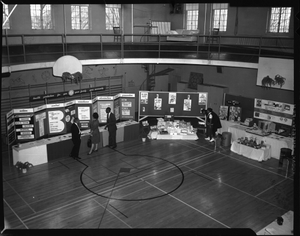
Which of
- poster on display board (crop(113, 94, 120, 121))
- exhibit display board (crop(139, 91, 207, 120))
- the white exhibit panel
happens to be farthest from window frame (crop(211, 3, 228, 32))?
the white exhibit panel

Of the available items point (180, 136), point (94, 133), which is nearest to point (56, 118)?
point (94, 133)

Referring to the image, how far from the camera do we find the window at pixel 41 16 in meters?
14.0

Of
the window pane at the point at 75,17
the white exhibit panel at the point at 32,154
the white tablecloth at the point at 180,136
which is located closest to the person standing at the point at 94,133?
the white exhibit panel at the point at 32,154

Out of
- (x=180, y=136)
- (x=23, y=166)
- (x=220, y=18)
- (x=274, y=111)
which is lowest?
(x=23, y=166)

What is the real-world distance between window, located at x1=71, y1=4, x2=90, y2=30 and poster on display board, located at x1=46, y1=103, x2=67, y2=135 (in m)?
4.71

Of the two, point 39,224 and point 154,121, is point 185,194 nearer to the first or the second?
point 39,224

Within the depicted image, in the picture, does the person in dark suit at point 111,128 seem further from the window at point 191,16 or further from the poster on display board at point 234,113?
the window at point 191,16

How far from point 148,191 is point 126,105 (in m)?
6.22

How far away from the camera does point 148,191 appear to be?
9.46m

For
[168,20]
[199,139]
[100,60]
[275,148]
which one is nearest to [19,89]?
[100,60]

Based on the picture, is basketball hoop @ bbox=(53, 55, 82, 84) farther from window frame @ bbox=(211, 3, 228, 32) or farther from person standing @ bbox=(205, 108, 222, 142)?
window frame @ bbox=(211, 3, 228, 32)

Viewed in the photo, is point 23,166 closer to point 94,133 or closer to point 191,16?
point 94,133

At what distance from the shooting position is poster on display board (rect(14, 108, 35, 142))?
11773 millimetres

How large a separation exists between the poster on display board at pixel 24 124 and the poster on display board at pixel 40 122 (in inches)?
7.4
